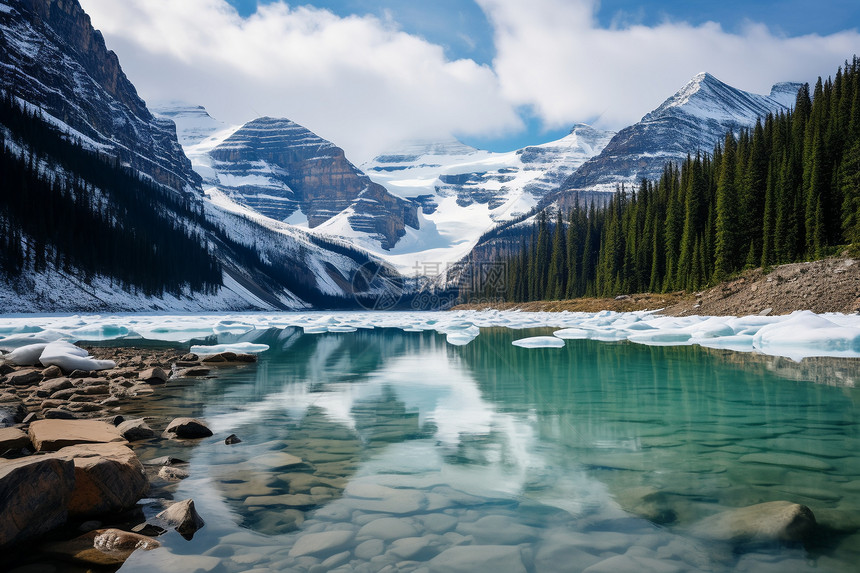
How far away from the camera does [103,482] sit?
4.80m

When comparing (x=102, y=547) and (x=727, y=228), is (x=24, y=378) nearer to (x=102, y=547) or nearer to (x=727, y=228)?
(x=102, y=547)

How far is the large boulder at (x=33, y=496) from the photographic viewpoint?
13.0 feet

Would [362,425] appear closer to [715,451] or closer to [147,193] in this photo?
[715,451]

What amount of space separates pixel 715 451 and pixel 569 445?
1.96 m

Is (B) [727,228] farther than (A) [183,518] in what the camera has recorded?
Yes

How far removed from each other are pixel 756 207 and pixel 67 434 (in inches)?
2007

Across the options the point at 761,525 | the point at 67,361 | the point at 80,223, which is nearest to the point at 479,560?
the point at 761,525

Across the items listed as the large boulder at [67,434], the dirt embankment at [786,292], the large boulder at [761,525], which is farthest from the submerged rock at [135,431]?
the dirt embankment at [786,292]

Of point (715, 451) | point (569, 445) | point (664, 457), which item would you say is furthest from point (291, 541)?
point (715, 451)

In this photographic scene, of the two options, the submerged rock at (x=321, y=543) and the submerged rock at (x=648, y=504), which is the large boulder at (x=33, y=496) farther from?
the submerged rock at (x=648, y=504)

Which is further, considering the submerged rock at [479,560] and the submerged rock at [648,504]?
the submerged rock at [648,504]

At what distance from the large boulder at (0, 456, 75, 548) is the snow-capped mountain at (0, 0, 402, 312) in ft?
232

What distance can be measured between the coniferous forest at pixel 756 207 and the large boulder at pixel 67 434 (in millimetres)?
35456

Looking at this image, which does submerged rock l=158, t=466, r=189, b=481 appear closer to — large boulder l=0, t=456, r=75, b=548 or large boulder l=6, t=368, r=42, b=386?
large boulder l=0, t=456, r=75, b=548
